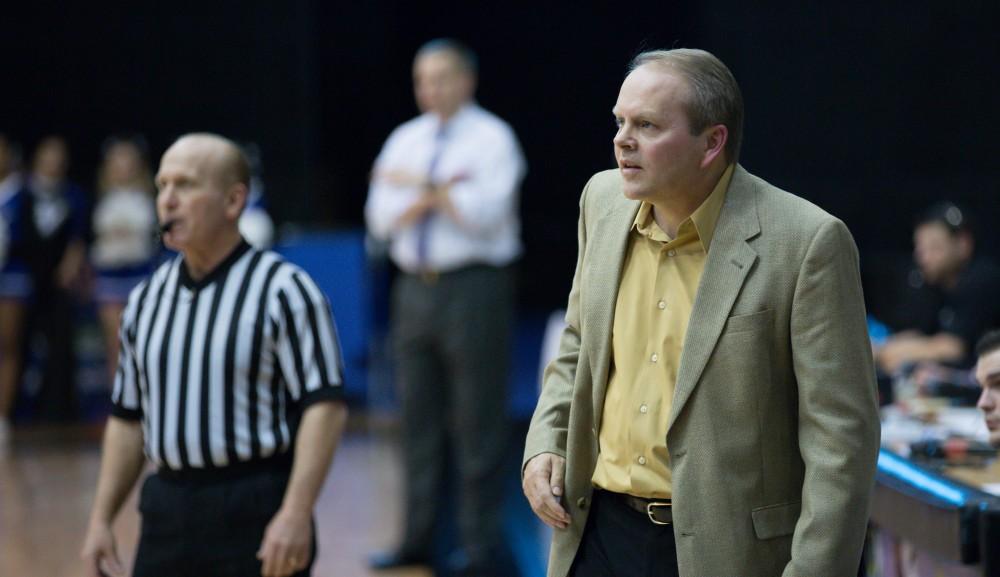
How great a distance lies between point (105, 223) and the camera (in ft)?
28.9

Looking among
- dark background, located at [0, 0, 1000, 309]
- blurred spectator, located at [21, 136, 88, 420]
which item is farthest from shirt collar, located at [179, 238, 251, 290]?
dark background, located at [0, 0, 1000, 309]

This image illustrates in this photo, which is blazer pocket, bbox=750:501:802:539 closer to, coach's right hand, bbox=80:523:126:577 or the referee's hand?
the referee's hand

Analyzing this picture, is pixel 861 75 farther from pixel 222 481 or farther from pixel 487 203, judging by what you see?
pixel 222 481

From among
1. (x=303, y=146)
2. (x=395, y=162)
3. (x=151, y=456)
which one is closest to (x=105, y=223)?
(x=303, y=146)

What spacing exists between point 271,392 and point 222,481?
229 millimetres

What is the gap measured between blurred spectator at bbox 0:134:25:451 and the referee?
238 inches

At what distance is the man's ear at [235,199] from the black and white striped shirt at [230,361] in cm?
10

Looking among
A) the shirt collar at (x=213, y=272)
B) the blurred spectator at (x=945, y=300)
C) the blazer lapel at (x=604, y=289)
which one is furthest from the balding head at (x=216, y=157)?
the blurred spectator at (x=945, y=300)

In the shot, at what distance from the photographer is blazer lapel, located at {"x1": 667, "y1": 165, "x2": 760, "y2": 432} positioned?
222 cm

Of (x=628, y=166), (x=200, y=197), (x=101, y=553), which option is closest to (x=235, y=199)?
(x=200, y=197)

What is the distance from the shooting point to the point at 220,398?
312 centimetres

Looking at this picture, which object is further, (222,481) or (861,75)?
(861,75)

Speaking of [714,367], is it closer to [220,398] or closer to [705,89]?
[705,89]

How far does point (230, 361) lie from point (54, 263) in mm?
6360
